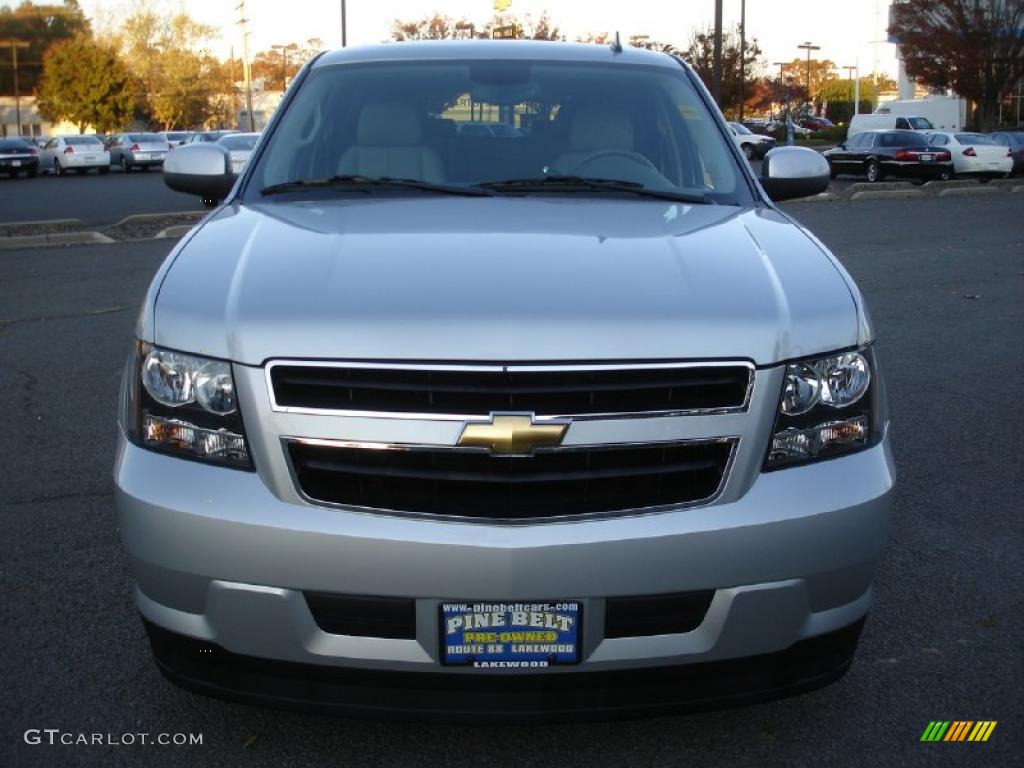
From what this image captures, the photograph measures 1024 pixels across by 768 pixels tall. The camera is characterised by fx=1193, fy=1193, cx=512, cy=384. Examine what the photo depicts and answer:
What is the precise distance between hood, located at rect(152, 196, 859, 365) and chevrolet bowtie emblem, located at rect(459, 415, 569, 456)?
0.46 ft

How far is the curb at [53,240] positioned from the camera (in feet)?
49.7

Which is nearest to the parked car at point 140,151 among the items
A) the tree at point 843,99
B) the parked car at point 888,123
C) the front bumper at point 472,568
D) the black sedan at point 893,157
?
the parked car at point 888,123

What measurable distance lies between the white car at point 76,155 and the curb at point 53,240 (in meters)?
34.4

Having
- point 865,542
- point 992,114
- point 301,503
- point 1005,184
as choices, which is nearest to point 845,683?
point 865,542

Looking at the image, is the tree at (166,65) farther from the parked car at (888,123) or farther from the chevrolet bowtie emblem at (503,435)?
the chevrolet bowtie emblem at (503,435)

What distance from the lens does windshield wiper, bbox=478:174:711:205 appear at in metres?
3.95

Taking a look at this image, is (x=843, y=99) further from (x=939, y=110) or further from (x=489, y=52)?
(x=489, y=52)

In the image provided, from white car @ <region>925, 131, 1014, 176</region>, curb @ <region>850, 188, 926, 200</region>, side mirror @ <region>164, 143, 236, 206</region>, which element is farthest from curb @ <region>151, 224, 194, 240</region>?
white car @ <region>925, 131, 1014, 176</region>

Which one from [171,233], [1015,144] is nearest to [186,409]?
[171,233]

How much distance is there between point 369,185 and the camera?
13.0 feet

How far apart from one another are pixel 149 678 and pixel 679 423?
1743 mm

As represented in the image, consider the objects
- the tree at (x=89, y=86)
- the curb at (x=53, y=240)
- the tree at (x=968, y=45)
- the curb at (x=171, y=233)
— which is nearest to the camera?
the curb at (x=53, y=240)

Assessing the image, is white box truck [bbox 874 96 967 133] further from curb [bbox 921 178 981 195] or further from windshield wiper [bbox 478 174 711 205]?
windshield wiper [bbox 478 174 711 205]

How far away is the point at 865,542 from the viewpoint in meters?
2.76
